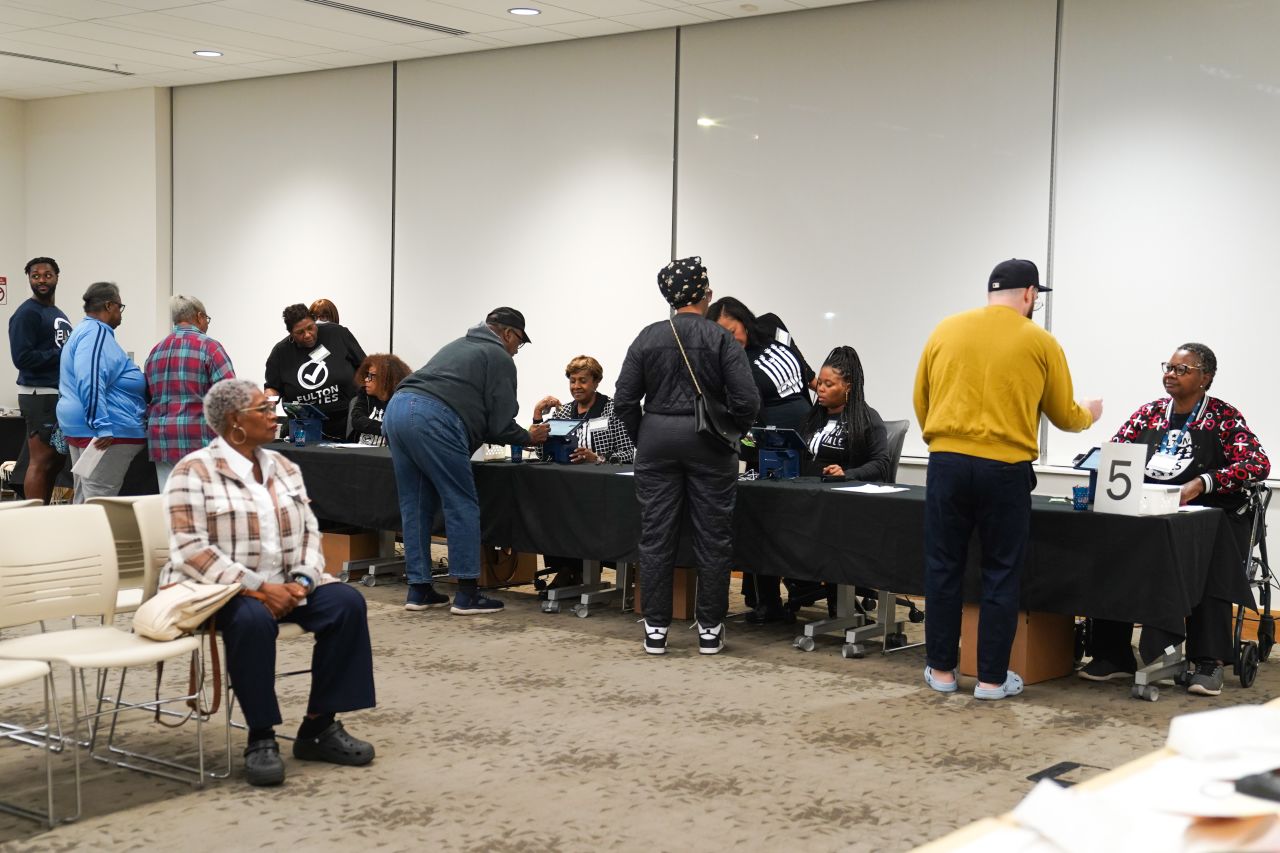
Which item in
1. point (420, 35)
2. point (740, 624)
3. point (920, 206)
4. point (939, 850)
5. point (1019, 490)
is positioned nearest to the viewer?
point (939, 850)

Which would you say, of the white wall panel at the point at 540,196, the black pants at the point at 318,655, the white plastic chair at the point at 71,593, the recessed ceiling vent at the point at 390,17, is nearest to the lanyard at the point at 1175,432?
the black pants at the point at 318,655

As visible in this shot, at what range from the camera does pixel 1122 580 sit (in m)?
4.86

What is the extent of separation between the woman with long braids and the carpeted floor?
791 mm

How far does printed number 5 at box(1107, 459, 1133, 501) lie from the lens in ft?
15.9

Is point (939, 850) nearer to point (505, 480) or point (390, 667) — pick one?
point (390, 667)

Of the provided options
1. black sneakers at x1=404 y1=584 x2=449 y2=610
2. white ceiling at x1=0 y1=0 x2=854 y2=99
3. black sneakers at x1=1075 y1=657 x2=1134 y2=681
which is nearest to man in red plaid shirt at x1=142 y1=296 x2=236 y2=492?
black sneakers at x1=404 y1=584 x2=449 y2=610

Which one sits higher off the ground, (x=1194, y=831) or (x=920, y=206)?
(x=920, y=206)

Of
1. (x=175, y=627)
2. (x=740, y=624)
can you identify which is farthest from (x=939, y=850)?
(x=740, y=624)

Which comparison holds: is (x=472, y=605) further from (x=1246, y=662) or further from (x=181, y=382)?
(x=1246, y=662)

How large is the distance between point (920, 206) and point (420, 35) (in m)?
3.34

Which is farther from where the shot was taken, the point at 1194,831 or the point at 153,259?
the point at 153,259

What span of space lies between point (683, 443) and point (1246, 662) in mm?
2243

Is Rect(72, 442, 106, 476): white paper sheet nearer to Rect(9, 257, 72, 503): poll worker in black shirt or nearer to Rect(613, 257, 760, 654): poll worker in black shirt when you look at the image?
Rect(9, 257, 72, 503): poll worker in black shirt

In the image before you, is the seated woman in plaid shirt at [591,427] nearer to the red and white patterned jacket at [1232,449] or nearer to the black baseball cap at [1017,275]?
the black baseball cap at [1017,275]
